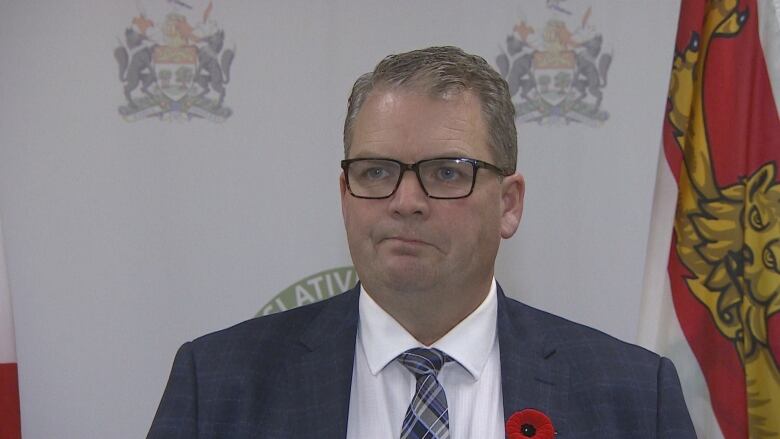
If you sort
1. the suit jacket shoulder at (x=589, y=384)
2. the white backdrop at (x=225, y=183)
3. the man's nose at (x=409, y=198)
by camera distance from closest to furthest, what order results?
the man's nose at (x=409, y=198)
the suit jacket shoulder at (x=589, y=384)
the white backdrop at (x=225, y=183)

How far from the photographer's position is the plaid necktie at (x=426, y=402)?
162 centimetres

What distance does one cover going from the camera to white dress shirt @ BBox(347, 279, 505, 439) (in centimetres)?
168

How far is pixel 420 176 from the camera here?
63.7 inches

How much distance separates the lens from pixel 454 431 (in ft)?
5.50

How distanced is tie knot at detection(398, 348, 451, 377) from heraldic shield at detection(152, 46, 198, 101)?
1.21m

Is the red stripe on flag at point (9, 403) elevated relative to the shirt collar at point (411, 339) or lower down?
lower down

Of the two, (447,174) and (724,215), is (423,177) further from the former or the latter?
(724,215)

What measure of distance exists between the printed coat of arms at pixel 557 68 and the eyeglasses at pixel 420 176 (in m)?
0.92

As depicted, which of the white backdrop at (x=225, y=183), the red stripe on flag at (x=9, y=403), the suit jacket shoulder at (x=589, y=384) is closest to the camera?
the suit jacket shoulder at (x=589, y=384)

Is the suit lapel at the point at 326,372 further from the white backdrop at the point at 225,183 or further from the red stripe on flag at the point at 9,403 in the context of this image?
the red stripe on flag at the point at 9,403

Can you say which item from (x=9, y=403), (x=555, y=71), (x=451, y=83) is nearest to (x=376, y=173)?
(x=451, y=83)

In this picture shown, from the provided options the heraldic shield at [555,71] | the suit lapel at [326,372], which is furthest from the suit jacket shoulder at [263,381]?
the heraldic shield at [555,71]

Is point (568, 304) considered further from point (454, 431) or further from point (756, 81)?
point (454, 431)

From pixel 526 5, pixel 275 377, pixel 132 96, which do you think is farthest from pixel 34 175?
pixel 526 5
